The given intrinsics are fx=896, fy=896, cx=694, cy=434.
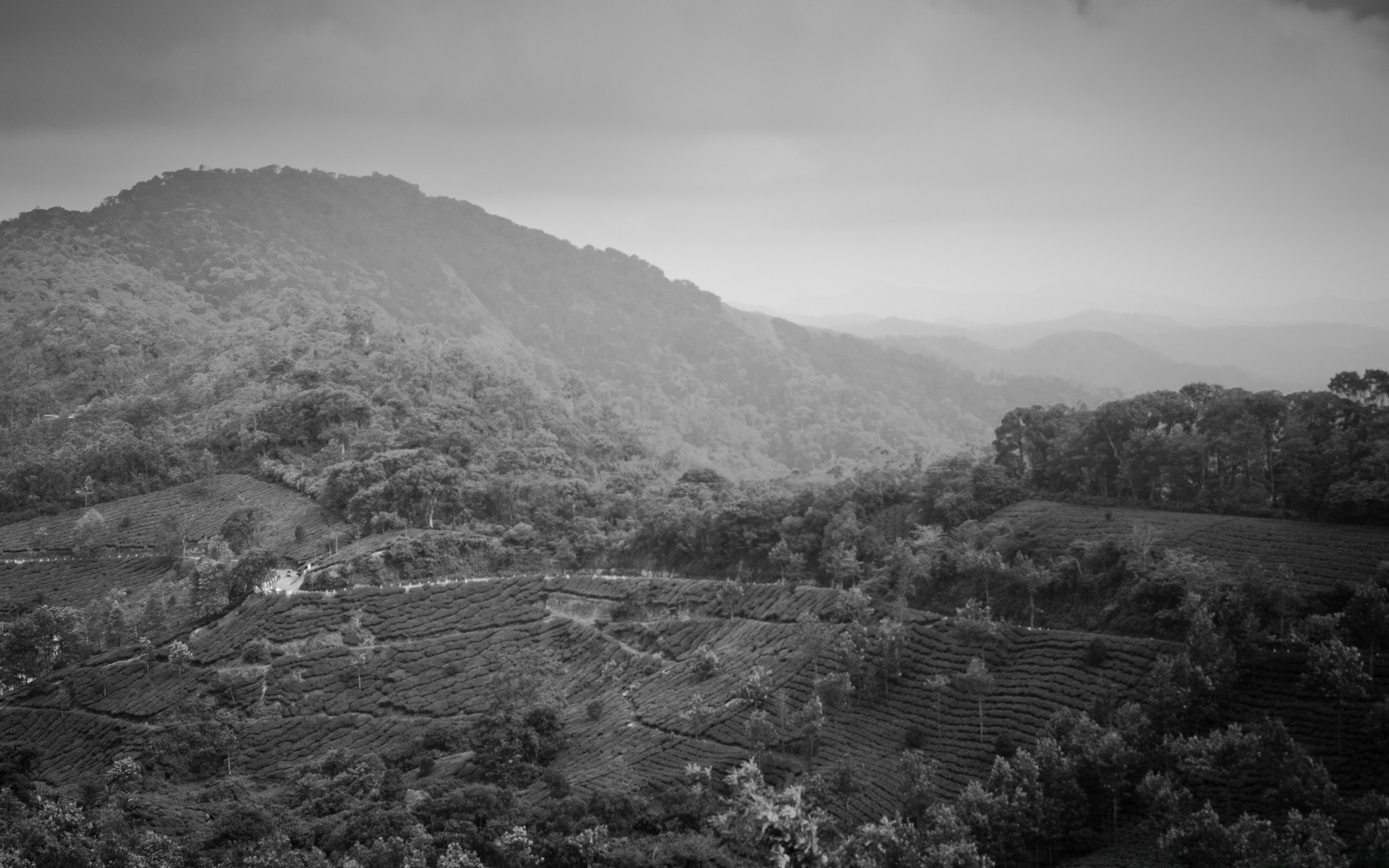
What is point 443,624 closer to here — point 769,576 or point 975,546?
point 769,576

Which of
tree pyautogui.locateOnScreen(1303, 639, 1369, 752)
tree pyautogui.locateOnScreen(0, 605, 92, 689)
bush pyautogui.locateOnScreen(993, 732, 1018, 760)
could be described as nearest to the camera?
tree pyautogui.locateOnScreen(1303, 639, 1369, 752)

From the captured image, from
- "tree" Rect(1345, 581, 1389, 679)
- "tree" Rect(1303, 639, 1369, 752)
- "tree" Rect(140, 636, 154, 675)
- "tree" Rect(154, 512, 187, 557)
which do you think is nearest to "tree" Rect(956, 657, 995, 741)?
"tree" Rect(1303, 639, 1369, 752)

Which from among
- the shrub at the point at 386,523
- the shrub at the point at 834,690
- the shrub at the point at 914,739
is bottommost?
the shrub at the point at 914,739

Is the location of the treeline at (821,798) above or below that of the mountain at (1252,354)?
below

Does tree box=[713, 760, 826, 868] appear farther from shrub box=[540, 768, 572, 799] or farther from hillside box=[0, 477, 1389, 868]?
shrub box=[540, 768, 572, 799]

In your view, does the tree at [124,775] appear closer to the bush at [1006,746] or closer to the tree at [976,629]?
the bush at [1006,746]

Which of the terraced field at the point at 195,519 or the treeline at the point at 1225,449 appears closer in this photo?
the treeline at the point at 1225,449

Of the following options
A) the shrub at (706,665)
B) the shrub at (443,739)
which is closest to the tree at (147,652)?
the shrub at (443,739)

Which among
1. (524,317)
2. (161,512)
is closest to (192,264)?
(524,317)
